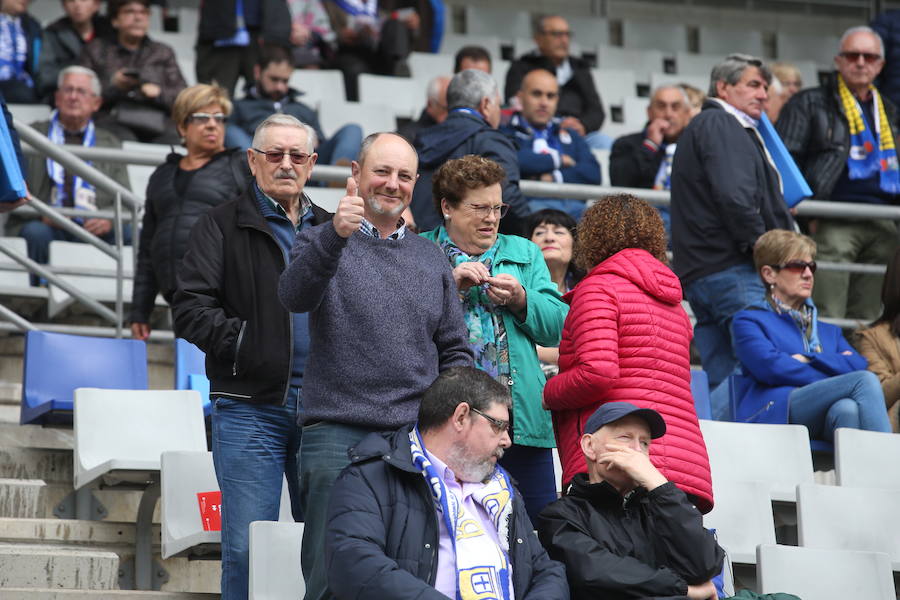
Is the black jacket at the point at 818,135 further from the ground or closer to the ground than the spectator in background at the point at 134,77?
closer to the ground

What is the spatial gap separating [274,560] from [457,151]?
2.42m

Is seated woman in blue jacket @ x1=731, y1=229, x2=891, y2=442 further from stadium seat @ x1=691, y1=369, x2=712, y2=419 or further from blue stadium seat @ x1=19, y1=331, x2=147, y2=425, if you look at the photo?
blue stadium seat @ x1=19, y1=331, x2=147, y2=425

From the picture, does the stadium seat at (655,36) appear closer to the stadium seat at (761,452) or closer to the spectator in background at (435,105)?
the spectator in background at (435,105)

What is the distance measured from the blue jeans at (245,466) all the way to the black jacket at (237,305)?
0.05m

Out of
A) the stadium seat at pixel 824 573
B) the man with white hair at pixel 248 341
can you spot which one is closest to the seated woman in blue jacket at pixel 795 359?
the stadium seat at pixel 824 573

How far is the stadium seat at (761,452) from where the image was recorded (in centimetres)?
602

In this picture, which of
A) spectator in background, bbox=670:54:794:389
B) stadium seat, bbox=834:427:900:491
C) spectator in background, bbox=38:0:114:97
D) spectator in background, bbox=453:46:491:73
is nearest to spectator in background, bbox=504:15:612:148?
spectator in background, bbox=453:46:491:73

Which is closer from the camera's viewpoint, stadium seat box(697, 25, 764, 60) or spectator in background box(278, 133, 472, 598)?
spectator in background box(278, 133, 472, 598)

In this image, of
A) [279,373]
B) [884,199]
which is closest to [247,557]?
[279,373]

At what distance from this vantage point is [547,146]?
8492 millimetres

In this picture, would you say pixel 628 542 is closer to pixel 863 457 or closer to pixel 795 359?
pixel 863 457

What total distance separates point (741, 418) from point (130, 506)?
2.50 meters

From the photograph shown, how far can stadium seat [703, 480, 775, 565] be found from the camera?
5500mm

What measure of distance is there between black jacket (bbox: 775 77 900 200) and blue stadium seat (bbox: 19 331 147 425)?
3.70 m
